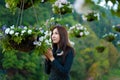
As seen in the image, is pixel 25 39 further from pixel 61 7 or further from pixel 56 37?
pixel 61 7

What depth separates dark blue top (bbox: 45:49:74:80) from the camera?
8.41 feet

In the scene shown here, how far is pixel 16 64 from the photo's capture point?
1941 centimetres

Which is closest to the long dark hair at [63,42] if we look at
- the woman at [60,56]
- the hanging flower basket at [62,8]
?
the woman at [60,56]

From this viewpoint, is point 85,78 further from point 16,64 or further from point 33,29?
point 33,29

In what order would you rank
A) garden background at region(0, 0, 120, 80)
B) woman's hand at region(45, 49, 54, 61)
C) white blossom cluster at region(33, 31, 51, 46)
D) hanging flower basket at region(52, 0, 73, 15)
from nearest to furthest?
woman's hand at region(45, 49, 54, 61) → white blossom cluster at region(33, 31, 51, 46) → hanging flower basket at region(52, 0, 73, 15) → garden background at region(0, 0, 120, 80)

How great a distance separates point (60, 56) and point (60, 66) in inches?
3.8

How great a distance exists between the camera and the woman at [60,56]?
2568 mm

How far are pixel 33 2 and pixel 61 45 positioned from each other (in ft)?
1.61

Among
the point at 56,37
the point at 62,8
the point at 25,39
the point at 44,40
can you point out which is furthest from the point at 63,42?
→ the point at 62,8

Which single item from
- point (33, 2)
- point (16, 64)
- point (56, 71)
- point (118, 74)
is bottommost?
point (118, 74)

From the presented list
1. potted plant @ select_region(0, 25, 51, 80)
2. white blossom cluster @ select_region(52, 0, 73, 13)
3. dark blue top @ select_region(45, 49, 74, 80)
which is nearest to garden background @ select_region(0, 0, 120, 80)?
white blossom cluster @ select_region(52, 0, 73, 13)

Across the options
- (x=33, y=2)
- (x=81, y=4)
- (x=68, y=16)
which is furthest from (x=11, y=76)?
(x=81, y=4)

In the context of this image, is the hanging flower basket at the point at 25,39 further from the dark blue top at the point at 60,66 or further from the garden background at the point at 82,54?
the garden background at the point at 82,54

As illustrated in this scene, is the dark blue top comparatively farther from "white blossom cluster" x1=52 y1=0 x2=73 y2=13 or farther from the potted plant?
"white blossom cluster" x1=52 y1=0 x2=73 y2=13
